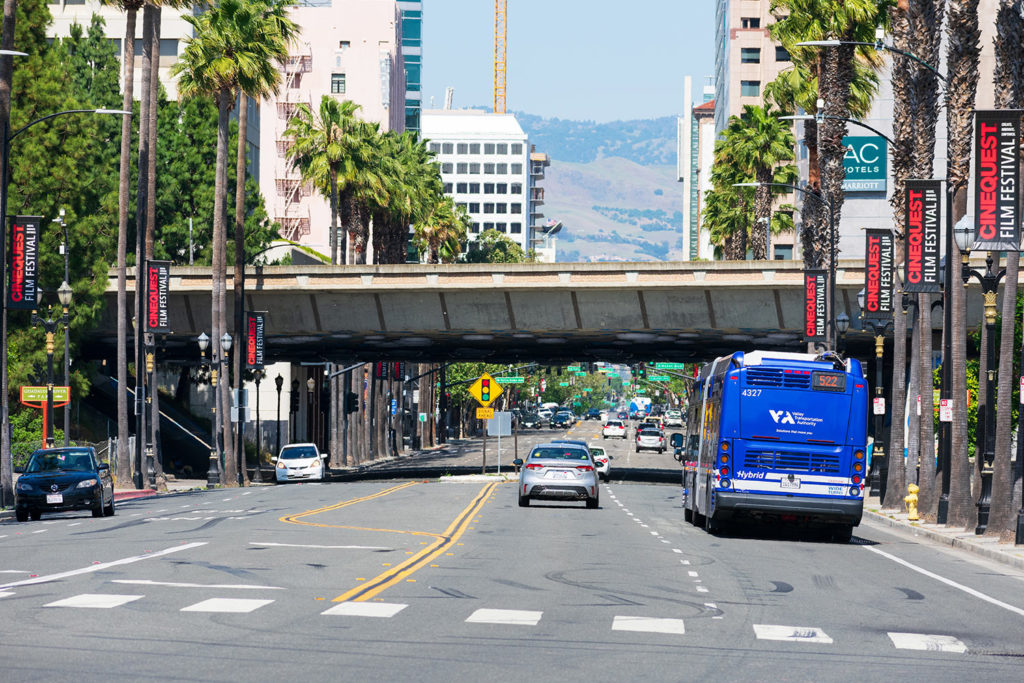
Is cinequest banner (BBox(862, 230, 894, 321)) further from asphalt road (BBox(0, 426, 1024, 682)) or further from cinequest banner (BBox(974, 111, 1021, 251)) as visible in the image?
cinequest banner (BBox(974, 111, 1021, 251))

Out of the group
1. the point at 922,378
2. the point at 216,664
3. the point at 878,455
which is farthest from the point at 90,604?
the point at 878,455

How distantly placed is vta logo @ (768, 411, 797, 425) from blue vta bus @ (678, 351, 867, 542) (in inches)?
0.7

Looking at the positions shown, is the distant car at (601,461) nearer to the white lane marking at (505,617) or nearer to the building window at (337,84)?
the white lane marking at (505,617)

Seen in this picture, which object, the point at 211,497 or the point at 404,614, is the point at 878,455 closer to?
the point at 211,497

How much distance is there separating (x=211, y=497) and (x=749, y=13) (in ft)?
410

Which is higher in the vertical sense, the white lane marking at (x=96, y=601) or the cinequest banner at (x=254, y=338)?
the cinequest banner at (x=254, y=338)

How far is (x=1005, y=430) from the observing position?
29.4m

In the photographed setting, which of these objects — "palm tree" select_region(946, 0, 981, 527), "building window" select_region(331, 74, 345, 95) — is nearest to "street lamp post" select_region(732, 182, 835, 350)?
"palm tree" select_region(946, 0, 981, 527)

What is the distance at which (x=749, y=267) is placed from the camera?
58.0 meters

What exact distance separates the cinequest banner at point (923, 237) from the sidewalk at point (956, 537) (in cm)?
578

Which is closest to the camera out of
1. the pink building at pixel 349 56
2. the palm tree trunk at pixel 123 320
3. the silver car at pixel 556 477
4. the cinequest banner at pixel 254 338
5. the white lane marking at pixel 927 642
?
the white lane marking at pixel 927 642

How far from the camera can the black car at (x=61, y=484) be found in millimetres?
32500

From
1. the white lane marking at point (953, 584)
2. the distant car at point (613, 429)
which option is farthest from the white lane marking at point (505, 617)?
the distant car at point (613, 429)

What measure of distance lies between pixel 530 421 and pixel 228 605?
579 feet
